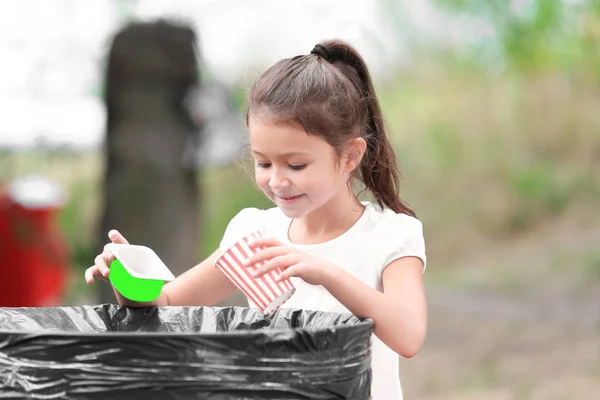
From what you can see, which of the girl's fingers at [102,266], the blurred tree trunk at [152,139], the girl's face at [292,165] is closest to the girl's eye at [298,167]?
the girl's face at [292,165]

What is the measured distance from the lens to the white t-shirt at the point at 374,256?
5.52ft

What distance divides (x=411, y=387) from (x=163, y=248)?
5.54 ft

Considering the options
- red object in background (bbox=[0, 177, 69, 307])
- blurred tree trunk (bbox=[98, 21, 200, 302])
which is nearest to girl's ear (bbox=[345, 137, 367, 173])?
blurred tree trunk (bbox=[98, 21, 200, 302])

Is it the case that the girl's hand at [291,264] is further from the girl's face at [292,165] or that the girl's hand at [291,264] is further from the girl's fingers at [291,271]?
the girl's face at [292,165]

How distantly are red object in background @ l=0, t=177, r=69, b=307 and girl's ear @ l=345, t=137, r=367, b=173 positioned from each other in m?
3.64

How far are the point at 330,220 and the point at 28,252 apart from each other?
3801mm

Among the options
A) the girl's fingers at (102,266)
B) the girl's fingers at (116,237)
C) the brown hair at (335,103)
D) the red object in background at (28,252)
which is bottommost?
the girl's fingers at (102,266)

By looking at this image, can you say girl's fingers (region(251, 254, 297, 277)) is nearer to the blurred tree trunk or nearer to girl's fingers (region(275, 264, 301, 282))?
girl's fingers (region(275, 264, 301, 282))

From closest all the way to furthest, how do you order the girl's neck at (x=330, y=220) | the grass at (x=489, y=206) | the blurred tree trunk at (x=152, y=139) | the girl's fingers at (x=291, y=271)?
the girl's fingers at (x=291, y=271) → the girl's neck at (x=330, y=220) → the blurred tree trunk at (x=152, y=139) → the grass at (x=489, y=206)

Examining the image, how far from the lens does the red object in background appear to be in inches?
203

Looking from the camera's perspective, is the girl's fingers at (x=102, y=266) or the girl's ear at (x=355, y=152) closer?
the girl's fingers at (x=102, y=266)

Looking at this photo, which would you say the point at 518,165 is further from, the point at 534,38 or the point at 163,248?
the point at 163,248

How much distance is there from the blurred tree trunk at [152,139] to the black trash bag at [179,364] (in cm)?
360

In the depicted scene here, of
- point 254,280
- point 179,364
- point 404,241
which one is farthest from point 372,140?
point 179,364
